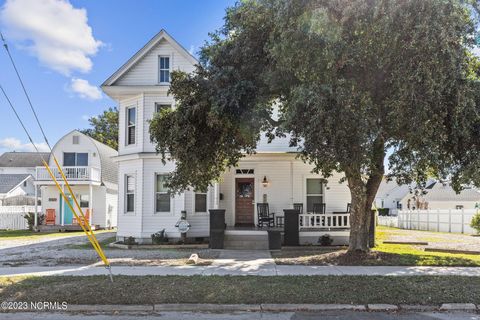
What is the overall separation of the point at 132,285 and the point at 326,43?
644 cm

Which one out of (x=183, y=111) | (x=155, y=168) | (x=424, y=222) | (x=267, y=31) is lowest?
(x=424, y=222)

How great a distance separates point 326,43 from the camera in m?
8.73

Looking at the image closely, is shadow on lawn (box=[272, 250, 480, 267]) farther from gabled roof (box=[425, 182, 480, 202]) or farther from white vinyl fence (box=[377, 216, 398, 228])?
gabled roof (box=[425, 182, 480, 202])

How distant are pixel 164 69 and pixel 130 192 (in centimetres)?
562

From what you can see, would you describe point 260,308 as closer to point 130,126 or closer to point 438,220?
point 130,126

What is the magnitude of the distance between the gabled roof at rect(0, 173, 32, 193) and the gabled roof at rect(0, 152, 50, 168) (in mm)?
2819

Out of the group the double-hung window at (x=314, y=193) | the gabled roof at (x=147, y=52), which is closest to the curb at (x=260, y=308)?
the double-hung window at (x=314, y=193)

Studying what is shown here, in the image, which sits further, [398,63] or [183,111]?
[183,111]

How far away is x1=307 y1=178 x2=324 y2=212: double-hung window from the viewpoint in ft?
61.1

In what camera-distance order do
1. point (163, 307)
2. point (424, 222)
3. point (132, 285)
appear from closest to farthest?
point (163, 307), point (132, 285), point (424, 222)

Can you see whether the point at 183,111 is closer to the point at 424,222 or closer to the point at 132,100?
the point at 132,100

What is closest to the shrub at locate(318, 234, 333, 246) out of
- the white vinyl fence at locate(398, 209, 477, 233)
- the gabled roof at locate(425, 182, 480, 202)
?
the white vinyl fence at locate(398, 209, 477, 233)

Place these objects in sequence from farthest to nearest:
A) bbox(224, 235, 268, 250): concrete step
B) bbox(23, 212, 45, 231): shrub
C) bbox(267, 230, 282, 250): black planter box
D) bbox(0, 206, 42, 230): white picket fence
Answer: bbox(0, 206, 42, 230): white picket fence, bbox(23, 212, 45, 231): shrub, bbox(224, 235, 268, 250): concrete step, bbox(267, 230, 282, 250): black planter box

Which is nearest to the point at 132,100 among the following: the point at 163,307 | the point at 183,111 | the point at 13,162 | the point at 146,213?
the point at 146,213
